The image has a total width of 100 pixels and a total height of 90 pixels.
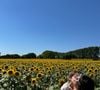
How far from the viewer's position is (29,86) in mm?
10375

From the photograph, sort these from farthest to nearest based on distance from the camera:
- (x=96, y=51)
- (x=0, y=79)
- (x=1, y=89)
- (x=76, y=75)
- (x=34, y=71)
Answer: (x=96, y=51)
(x=34, y=71)
(x=0, y=79)
(x=1, y=89)
(x=76, y=75)

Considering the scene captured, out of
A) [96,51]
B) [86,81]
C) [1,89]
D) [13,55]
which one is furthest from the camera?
[96,51]

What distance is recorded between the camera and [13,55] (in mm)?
45344

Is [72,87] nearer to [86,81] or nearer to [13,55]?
[86,81]

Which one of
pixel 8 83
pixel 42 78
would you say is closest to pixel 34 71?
pixel 42 78

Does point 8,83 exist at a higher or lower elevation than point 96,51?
lower

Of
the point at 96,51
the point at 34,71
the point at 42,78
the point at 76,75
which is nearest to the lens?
the point at 76,75

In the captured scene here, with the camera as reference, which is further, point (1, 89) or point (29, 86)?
point (29, 86)

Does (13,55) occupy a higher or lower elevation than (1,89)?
higher

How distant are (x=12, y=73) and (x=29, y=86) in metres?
0.56

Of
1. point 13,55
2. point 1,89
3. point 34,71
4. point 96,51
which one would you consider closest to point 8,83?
point 1,89

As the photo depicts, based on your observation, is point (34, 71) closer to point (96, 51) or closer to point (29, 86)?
point (29, 86)

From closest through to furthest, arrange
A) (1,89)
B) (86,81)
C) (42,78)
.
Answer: (86,81) < (1,89) < (42,78)

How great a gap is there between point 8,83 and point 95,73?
6.13m
